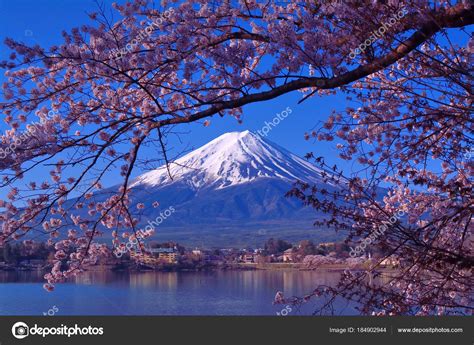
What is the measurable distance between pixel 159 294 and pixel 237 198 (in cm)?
4577

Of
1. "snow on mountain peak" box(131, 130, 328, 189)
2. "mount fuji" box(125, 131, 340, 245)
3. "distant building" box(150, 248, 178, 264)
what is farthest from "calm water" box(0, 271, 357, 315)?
"snow on mountain peak" box(131, 130, 328, 189)

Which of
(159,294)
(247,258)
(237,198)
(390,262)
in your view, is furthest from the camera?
(237,198)

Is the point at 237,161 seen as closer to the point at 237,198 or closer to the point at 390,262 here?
the point at 237,198

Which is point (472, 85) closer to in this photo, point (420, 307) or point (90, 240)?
point (420, 307)

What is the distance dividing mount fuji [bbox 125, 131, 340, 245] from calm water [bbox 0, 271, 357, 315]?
17635mm

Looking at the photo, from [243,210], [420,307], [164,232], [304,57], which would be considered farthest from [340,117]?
[243,210]

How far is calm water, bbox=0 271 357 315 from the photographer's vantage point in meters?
11.9

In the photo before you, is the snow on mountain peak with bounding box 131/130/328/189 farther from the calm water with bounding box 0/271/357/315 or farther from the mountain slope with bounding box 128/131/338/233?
the calm water with bounding box 0/271/357/315

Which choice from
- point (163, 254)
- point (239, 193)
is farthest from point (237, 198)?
point (163, 254)

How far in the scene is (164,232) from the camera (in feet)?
156

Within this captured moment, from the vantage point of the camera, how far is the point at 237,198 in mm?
65000

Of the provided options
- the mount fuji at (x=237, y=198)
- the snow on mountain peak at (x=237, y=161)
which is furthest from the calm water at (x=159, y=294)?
the snow on mountain peak at (x=237, y=161)

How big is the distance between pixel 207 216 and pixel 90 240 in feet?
173
